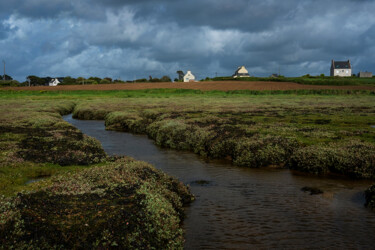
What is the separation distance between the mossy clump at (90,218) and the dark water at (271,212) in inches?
66.2

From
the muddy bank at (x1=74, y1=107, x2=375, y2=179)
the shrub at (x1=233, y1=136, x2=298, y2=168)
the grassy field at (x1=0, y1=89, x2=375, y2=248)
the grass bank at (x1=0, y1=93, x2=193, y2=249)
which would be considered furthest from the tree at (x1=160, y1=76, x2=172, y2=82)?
the grass bank at (x1=0, y1=93, x2=193, y2=249)

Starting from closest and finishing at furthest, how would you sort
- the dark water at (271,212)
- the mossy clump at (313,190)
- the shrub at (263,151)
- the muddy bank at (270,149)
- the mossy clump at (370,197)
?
the dark water at (271,212), the mossy clump at (370,197), the mossy clump at (313,190), the muddy bank at (270,149), the shrub at (263,151)

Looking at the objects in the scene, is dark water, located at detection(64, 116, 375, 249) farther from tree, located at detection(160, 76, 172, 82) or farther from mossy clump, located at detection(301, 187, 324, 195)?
tree, located at detection(160, 76, 172, 82)

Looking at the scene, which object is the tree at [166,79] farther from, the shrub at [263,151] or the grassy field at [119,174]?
the shrub at [263,151]

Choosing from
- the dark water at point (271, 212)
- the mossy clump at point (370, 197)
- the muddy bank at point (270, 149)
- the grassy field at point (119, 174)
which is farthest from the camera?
the muddy bank at point (270, 149)

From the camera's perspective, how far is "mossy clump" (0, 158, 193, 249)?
7.75m

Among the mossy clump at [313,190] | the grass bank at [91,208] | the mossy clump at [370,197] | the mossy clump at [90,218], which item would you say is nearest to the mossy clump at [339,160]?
the mossy clump at [313,190]

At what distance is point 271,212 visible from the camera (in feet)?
40.4

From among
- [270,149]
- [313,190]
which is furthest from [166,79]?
[313,190]

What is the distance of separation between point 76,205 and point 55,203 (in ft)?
2.00

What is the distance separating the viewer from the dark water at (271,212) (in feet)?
33.2

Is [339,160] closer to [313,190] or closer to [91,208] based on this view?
[313,190]

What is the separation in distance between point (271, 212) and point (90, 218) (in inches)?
273

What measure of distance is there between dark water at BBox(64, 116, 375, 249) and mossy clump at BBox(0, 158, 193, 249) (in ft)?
5.52
